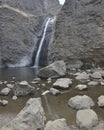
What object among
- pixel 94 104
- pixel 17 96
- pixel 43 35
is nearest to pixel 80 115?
pixel 94 104

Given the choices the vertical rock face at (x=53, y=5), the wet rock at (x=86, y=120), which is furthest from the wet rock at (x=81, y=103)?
the vertical rock face at (x=53, y=5)

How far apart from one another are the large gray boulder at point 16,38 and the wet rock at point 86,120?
1874 cm

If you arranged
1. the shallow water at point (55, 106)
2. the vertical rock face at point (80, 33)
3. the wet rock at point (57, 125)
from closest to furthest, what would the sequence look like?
the wet rock at point (57, 125) → the shallow water at point (55, 106) → the vertical rock face at point (80, 33)

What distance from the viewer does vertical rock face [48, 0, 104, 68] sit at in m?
20.3

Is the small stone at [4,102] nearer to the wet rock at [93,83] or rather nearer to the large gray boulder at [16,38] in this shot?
the wet rock at [93,83]

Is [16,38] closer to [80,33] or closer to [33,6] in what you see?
[80,33]

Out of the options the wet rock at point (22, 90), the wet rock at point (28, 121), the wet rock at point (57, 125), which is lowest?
the wet rock at point (22, 90)

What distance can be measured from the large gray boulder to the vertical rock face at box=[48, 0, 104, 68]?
15.4 feet

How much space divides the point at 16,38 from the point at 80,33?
27.1 ft

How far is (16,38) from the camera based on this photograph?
1073 inches

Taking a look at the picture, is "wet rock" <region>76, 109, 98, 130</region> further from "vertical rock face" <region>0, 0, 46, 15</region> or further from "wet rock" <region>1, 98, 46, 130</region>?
"vertical rock face" <region>0, 0, 46, 15</region>

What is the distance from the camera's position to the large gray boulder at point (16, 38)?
26297 millimetres

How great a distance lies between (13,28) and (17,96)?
17511 mm

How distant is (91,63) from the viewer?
66.0 ft
